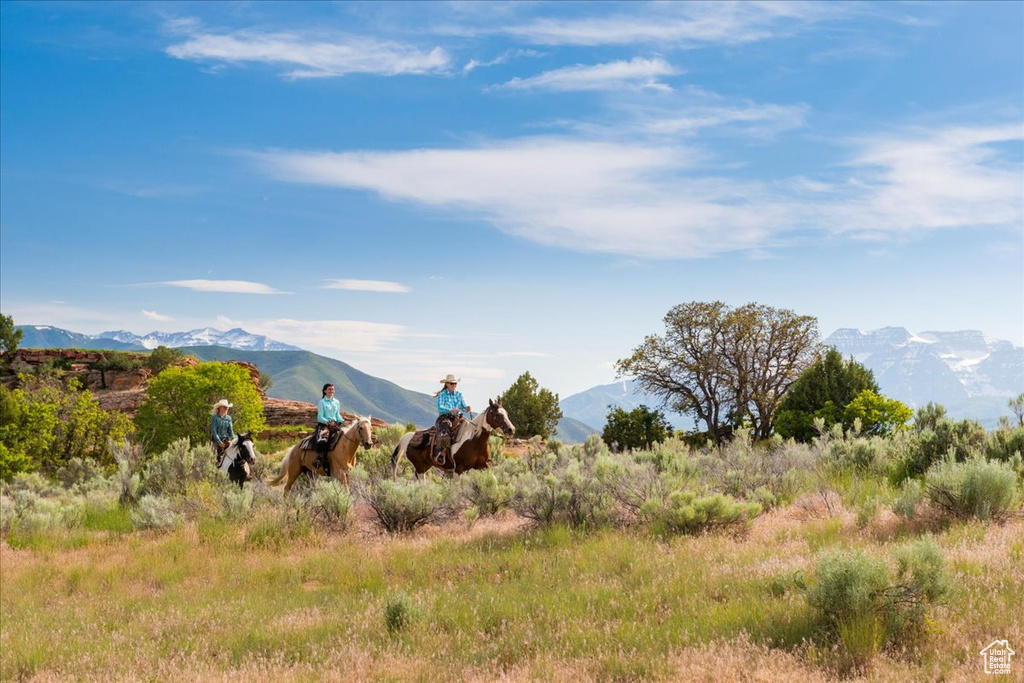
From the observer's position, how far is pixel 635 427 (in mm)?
38500

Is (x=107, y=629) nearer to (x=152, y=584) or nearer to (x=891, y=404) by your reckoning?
(x=152, y=584)

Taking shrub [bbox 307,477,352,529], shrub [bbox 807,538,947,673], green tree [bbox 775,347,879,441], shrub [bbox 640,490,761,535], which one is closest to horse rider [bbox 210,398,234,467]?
shrub [bbox 307,477,352,529]

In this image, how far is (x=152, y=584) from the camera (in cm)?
1003

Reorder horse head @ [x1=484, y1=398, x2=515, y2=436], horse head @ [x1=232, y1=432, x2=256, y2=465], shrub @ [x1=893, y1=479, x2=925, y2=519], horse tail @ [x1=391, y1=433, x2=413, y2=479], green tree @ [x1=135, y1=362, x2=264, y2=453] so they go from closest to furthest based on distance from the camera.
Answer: shrub @ [x1=893, y1=479, x2=925, y2=519] < horse head @ [x1=484, y1=398, x2=515, y2=436] < horse tail @ [x1=391, y1=433, x2=413, y2=479] < horse head @ [x1=232, y1=432, x2=256, y2=465] < green tree @ [x1=135, y1=362, x2=264, y2=453]

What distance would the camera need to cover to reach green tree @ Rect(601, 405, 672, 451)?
38156 millimetres

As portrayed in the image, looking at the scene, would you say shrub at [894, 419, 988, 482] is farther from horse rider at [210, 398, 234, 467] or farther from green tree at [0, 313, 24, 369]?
green tree at [0, 313, 24, 369]

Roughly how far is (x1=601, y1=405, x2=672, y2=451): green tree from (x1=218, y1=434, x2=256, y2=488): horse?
76.0ft

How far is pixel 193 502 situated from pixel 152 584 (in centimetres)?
493

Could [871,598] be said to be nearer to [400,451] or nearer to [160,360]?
[400,451]

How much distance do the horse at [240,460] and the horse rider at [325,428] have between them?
7.25ft

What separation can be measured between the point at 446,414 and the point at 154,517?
21.4ft

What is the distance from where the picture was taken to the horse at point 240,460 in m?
17.9

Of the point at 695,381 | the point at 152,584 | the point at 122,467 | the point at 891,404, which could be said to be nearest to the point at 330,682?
the point at 152,584

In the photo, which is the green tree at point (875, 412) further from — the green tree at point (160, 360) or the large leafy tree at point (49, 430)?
the green tree at point (160, 360)
